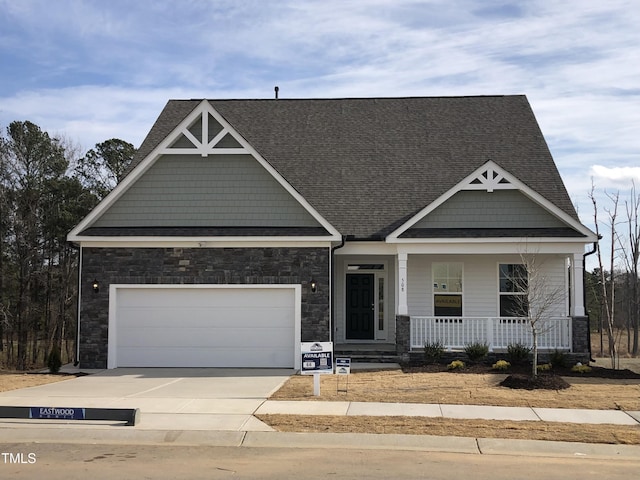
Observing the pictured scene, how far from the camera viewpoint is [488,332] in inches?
705

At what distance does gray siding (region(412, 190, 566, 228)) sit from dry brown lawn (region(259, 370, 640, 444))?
4.24 m

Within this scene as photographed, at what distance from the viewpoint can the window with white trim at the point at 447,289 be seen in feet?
64.2

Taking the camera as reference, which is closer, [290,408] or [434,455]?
[434,455]

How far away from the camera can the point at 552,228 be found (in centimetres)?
1811

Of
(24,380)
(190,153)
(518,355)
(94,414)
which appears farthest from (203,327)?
(518,355)

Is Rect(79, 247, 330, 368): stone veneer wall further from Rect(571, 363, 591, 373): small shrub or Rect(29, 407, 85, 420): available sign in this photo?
Rect(29, 407, 85, 420): available sign

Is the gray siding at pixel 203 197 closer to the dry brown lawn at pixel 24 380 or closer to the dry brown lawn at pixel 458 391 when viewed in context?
the dry brown lawn at pixel 24 380

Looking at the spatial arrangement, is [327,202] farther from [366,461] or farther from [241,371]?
[366,461]

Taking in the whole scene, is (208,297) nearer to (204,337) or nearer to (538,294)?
(204,337)

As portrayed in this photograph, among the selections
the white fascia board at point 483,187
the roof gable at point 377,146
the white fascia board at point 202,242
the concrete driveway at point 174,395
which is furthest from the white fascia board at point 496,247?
the concrete driveway at point 174,395

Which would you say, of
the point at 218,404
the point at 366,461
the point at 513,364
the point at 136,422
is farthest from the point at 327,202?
the point at 366,461

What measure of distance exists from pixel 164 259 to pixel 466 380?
25.8 ft

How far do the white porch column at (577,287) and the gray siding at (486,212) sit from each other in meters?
1.49

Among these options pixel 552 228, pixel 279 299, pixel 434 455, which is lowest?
pixel 434 455
